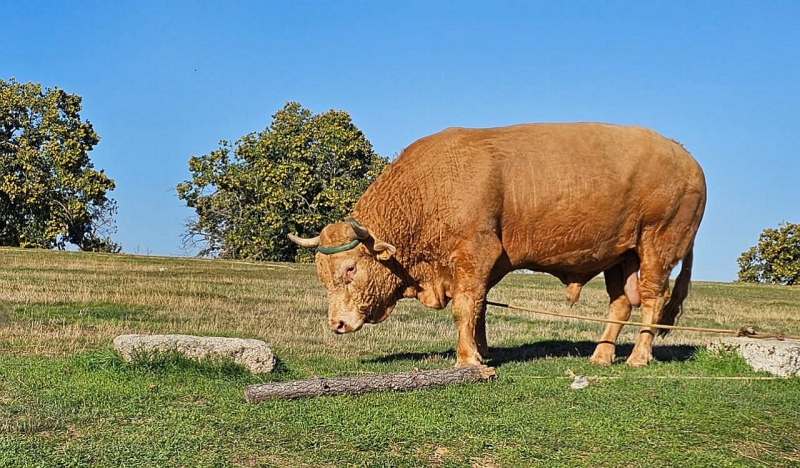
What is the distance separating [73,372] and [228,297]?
39.6ft

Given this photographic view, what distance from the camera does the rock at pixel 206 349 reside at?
32.6 ft

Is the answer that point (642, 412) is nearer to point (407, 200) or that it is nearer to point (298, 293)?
→ point (407, 200)

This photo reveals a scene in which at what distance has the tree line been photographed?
5106 cm

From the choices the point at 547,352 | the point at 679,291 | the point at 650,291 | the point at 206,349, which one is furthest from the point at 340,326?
the point at 679,291

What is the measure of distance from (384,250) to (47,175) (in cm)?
4655

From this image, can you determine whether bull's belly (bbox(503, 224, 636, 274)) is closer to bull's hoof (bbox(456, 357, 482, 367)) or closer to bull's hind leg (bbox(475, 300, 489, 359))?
bull's hind leg (bbox(475, 300, 489, 359))

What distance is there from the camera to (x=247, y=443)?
22.6ft

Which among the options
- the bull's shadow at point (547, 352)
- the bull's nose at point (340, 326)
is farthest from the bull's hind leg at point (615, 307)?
the bull's nose at point (340, 326)

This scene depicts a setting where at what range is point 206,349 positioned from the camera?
10008 millimetres

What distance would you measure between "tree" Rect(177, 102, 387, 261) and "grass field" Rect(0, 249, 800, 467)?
130 feet

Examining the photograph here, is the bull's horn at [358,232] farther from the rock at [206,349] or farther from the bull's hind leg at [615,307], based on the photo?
the bull's hind leg at [615,307]

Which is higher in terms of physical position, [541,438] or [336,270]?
[336,270]

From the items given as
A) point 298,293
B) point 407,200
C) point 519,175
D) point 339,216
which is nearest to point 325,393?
point 407,200

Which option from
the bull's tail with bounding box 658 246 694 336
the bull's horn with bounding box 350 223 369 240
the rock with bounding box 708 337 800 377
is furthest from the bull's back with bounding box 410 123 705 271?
the rock with bounding box 708 337 800 377
